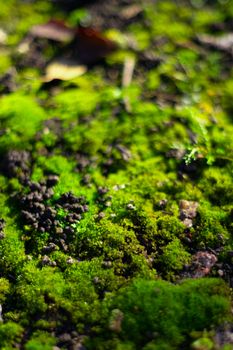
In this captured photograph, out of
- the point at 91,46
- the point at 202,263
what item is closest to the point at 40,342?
the point at 202,263

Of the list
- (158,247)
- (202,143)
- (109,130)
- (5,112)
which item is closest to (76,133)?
(109,130)

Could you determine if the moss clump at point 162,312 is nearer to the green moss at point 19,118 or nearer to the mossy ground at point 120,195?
the mossy ground at point 120,195

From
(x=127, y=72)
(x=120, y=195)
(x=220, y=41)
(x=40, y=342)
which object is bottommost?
(x=40, y=342)

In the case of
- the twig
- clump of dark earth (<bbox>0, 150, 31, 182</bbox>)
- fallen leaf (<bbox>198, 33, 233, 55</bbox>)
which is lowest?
clump of dark earth (<bbox>0, 150, 31, 182</bbox>)

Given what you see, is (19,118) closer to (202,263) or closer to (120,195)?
(120,195)

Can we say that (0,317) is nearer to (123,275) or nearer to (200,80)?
(123,275)

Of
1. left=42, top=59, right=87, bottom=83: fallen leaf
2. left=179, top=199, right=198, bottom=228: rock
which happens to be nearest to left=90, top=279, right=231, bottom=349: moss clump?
left=179, top=199, right=198, bottom=228: rock

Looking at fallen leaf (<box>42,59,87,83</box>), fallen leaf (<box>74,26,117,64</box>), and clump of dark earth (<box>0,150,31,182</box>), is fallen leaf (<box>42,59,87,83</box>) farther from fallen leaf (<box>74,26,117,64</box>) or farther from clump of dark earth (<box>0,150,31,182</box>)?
clump of dark earth (<box>0,150,31,182</box>)
